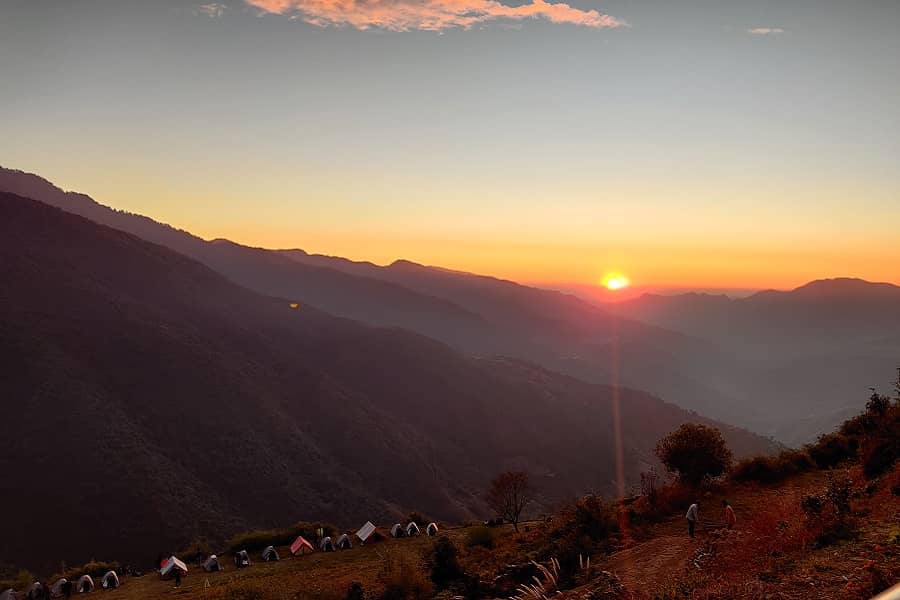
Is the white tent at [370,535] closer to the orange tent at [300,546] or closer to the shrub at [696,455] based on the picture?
the orange tent at [300,546]

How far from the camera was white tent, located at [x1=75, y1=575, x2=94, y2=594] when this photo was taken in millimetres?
33675

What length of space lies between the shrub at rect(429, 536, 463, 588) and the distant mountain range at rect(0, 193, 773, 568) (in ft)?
155

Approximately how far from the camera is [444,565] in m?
19.4

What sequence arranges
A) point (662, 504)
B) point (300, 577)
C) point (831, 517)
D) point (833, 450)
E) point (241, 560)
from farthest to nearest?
1. point (241, 560)
2. point (300, 577)
3. point (833, 450)
4. point (662, 504)
5. point (831, 517)

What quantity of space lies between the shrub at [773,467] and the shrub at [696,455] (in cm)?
65

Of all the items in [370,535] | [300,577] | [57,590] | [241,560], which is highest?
[300,577]

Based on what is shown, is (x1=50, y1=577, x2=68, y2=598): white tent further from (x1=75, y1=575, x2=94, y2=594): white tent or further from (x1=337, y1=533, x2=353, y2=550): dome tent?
(x1=337, y1=533, x2=353, y2=550): dome tent

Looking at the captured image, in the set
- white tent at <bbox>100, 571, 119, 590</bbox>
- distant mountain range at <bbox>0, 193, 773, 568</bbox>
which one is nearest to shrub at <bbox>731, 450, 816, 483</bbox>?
white tent at <bbox>100, 571, 119, 590</bbox>

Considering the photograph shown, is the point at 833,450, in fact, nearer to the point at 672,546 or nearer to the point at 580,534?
the point at 672,546

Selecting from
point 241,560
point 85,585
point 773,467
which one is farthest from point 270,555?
point 773,467

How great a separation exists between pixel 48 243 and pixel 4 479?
58.5 meters

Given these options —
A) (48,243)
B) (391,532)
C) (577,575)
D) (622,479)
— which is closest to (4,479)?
(391,532)

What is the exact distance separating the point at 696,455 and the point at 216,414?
73.8 meters

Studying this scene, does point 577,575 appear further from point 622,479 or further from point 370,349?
point 370,349
